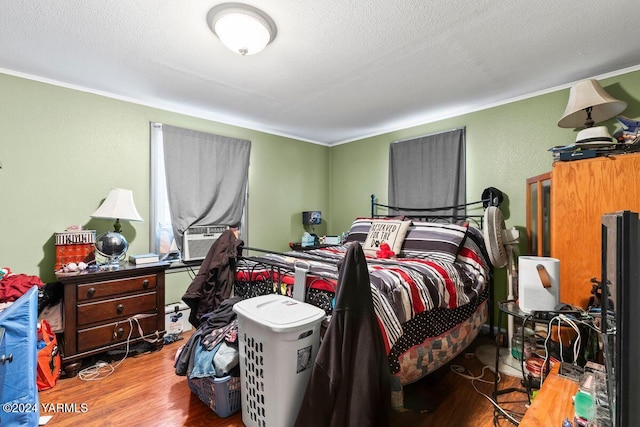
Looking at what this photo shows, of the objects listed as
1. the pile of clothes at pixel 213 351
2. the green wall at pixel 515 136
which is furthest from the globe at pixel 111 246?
the green wall at pixel 515 136

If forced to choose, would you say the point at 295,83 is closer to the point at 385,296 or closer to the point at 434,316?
the point at 385,296

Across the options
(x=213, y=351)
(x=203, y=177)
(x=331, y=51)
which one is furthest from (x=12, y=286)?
(x=331, y=51)

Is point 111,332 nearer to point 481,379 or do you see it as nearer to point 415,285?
point 415,285

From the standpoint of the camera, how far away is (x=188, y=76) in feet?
8.20

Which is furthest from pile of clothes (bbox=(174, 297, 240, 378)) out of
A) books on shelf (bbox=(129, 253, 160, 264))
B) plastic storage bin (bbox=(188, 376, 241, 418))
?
books on shelf (bbox=(129, 253, 160, 264))

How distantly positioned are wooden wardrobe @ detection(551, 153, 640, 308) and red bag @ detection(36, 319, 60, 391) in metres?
3.52

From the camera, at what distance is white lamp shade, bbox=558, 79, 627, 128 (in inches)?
85.6

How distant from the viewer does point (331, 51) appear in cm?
211

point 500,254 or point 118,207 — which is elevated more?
point 118,207

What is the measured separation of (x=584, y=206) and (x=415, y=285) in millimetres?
1190

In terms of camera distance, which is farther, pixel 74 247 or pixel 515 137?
pixel 515 137

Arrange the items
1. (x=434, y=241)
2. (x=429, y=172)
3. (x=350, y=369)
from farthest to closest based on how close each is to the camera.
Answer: (x=429, y=172) → (x=434, y=241) → (x=350, y=369)

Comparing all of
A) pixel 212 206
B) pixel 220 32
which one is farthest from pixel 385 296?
pixel 212 206

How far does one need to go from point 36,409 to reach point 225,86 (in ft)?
8.33
